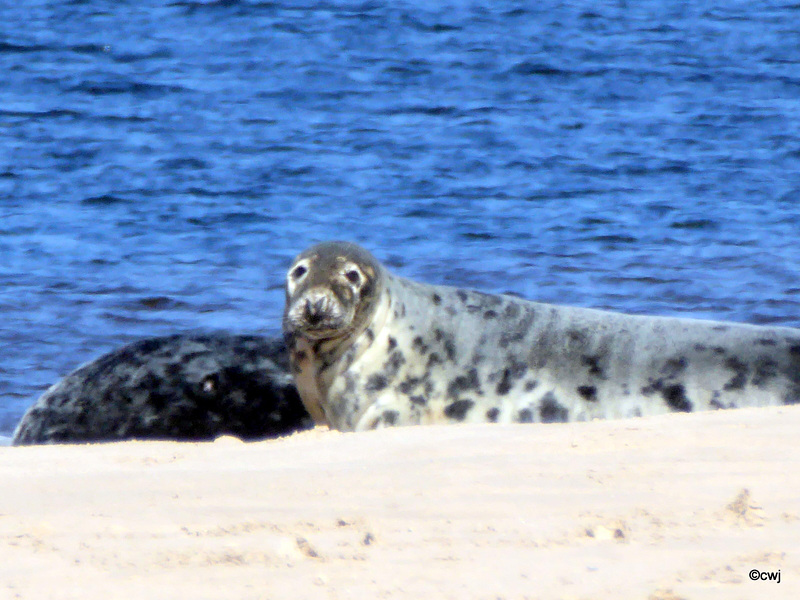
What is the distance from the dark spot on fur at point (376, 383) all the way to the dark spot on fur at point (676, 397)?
1.07 meters

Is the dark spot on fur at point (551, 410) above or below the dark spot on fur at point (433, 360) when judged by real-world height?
below

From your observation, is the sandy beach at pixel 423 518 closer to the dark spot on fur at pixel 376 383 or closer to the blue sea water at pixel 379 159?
the dark spot on fur at pixel 376 383

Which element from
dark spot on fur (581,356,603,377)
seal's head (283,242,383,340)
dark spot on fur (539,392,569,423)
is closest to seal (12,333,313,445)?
seal's head (283,242,383,340)

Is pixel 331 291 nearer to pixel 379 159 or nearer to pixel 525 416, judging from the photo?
pixel 525 416

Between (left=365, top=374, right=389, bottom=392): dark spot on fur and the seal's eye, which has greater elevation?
the seal's eye

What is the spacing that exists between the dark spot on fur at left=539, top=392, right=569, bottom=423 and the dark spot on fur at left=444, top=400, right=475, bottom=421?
271mm

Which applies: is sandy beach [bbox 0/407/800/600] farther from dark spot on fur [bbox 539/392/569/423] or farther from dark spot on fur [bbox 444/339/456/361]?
dark spot on fur [bbox 444/339/456/361]

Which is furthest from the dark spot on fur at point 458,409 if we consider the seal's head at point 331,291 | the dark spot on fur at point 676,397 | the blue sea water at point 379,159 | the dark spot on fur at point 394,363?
the blue sea water at point 379,159

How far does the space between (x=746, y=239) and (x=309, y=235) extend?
3.21 meters

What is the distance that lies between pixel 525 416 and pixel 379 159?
7689 millimetres

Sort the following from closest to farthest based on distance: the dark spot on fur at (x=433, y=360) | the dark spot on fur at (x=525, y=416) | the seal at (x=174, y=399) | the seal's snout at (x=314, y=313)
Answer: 1. the seal's snout at (x=314, y=313)
2. the dark spot on fur at (x=525, y=416)
3. the dark spot on fur at (x=433, y=360)
4. the seal at (x=174, y=399)

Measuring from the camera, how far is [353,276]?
5.61m

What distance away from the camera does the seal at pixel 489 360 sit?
548 centimetres

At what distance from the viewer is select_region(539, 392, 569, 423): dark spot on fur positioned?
5520 millimetres
